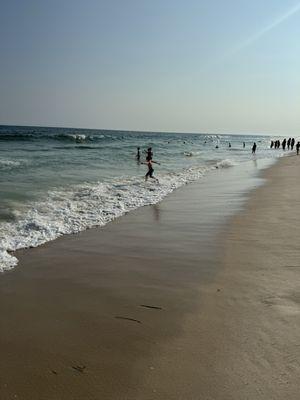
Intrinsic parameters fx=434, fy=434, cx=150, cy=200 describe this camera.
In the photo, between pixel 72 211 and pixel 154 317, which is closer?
pixel 154 317

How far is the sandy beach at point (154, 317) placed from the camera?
143 inches

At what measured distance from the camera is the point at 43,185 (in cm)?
1647

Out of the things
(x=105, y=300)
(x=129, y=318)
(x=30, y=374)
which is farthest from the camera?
(x=105, y=300)

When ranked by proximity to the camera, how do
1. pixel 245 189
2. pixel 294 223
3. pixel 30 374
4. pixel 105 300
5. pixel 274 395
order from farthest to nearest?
pixel 245 189
pixel 294 223
pixel 105 300
pixel 30 374
pixel 274 395

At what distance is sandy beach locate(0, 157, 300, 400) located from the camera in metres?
3.64

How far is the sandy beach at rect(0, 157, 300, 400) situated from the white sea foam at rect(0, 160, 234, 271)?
514mm

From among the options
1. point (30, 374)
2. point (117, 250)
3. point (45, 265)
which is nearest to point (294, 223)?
point (117, 250)

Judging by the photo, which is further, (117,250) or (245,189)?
(245,189)

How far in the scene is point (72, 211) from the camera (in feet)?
37.0

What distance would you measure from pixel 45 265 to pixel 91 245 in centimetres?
137

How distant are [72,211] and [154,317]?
6787 millimetres

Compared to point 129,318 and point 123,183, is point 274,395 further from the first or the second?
point 123,183

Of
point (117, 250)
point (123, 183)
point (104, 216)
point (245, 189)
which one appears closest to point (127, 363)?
point (117, 250)

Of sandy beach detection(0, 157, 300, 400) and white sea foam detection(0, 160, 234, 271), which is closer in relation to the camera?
sandy beach detection(0, 157, 300, 400)
